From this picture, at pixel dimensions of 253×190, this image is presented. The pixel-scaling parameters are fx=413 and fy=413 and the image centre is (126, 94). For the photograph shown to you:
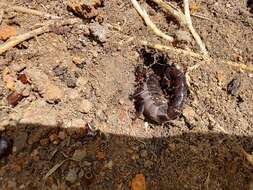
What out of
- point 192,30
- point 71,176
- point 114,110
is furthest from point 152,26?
point 71,176

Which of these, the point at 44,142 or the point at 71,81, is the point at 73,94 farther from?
the point at 44,142

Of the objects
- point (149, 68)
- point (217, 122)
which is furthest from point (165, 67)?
point (217, 122)

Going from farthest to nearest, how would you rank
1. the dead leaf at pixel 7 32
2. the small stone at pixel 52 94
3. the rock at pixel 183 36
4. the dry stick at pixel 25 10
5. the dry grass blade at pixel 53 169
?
the rock at pixel 183 36 → the dry stick at pixel 25 10 → the dead leaf at pixel 7 32 → the small stone at pixel 52 94 → the dry grass blade at pixel 53 169

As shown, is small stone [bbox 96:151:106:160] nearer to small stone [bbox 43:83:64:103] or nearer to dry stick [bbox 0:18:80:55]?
small stone [bbox 43:83:64:103]

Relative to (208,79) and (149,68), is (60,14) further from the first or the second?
(208,79)

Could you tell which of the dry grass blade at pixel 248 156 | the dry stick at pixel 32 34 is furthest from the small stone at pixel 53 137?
the dry grass blade at pixel 248 156

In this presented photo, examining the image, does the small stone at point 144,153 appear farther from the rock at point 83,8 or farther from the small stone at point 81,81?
the rock at point 83,8
